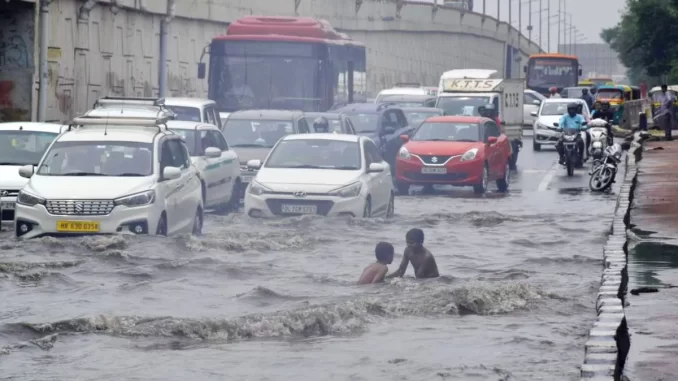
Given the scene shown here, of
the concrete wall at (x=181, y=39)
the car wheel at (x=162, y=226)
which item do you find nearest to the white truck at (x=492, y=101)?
the concrete wall at (x=181, y=39)

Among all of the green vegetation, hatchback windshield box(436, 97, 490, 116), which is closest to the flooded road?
hatchback windshield box(436, 97, 490, 116)

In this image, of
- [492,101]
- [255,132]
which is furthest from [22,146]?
[492,101]

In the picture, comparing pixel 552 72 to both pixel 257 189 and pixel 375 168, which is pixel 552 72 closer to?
pixel 375 168

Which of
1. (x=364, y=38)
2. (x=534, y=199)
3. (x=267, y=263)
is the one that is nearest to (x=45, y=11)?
(x=534, y=199)

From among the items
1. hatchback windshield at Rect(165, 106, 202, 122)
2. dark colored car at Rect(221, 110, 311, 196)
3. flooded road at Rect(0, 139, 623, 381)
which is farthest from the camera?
hatchback windshield at Rect(165, 106, 202, 122)

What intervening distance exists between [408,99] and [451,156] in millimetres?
14644

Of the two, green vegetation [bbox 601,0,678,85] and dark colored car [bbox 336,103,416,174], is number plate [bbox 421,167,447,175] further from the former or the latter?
green vegetation [bbox 601,0,678,85]

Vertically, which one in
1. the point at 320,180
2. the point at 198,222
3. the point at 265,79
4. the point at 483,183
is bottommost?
the point at 198,222

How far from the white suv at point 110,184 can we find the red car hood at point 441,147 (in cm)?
1018

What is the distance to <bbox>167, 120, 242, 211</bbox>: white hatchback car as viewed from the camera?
22.2 meters

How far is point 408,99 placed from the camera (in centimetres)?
4331

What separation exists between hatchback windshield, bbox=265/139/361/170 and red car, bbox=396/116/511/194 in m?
7.11

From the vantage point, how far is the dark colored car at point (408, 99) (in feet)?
137

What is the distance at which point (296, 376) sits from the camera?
10.3m
